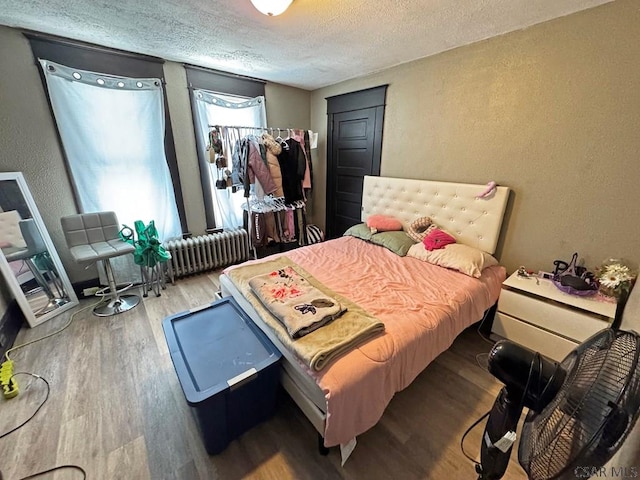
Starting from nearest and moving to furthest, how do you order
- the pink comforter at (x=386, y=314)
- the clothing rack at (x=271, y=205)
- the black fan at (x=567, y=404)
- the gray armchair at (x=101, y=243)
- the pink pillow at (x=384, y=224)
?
the black fan at (x=567, y=404)
the pink comforter at (x=386, y=314)
the gray armchair at (x=101, y=243)
the pink pillow at (x=384, y=224)
the clothing rack at (x=271, y=205)

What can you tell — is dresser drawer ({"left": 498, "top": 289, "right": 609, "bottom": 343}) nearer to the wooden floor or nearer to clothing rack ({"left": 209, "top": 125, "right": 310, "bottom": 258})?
the wooden floor

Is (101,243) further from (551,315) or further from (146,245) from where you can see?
(551,315)

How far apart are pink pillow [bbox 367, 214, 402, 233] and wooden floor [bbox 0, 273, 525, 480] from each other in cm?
133

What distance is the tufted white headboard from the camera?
2.18m

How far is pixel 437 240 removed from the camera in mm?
2336

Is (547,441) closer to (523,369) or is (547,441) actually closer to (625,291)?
(523,369)

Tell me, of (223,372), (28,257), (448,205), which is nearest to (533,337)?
(448,205)

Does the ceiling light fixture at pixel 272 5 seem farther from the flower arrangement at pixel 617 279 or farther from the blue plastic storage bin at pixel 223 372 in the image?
the flower arrangement at pixel 617 279

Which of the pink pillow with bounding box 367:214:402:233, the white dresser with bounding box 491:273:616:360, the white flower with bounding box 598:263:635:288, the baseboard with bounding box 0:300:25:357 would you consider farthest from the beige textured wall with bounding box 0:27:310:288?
the white flower with bounding box 598:263:635:288

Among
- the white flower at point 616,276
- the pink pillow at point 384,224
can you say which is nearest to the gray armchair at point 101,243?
the pink pillow at point 384,224

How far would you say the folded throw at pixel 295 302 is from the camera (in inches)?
52.6

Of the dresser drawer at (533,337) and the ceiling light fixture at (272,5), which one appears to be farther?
the dresser drawer at (533,337)

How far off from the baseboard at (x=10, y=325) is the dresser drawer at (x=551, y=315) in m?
3.75

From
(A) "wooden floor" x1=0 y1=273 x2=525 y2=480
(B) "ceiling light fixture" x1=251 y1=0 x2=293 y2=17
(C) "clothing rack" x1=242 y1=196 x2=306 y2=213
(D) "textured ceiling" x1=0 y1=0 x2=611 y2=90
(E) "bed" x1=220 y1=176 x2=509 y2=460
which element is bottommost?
(A) "wooden floor" x1=0 y1=273 x2=525 y2=480
